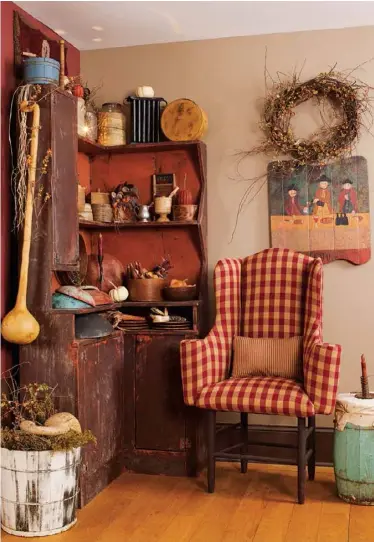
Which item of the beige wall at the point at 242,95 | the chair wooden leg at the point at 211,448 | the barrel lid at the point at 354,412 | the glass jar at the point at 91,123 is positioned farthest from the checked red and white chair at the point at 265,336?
the glass jar at the point at 91,123

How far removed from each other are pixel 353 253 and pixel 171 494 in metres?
1.80

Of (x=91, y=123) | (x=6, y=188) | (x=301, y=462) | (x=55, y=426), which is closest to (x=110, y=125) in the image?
(x=91, y=123)

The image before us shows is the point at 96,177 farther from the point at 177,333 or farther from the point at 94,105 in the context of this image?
the point at 177,333

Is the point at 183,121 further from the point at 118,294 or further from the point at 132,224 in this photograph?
the point at 118,294

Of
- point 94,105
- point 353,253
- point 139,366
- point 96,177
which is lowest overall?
point 139,366

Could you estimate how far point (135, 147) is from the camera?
452cm

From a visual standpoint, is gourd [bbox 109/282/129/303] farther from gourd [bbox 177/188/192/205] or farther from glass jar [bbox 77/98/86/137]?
glass jar [bbox 77/98/86/137]

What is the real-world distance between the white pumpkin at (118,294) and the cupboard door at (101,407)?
0.24 m

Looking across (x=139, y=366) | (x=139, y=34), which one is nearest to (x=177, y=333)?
(x=139, y=366)

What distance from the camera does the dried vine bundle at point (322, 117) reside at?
4387 millimetres

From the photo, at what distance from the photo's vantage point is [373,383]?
14.4 ft

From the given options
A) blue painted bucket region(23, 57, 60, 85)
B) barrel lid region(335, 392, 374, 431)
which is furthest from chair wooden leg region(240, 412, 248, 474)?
blue painted bucket region(23, 57, 60, 85)

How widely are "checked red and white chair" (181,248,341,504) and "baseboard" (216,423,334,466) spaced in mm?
Result: 223

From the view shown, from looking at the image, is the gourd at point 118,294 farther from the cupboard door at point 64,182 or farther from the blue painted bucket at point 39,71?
the blue painted bucket at point 39,71
